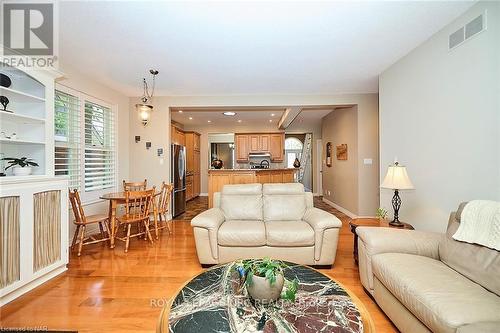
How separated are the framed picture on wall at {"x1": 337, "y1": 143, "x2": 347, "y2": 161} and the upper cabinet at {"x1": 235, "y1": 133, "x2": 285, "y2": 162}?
7.89 ft

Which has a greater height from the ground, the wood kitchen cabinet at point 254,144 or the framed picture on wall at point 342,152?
the wood kitchen cabinet at point 254,144

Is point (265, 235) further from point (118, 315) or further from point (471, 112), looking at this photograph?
point (471, 112)

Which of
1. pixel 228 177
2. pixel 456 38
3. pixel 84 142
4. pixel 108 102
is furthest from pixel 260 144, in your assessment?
pixel 456 38

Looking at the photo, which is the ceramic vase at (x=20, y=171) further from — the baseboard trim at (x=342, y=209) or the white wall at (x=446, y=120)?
the baseboard trim at (x=342, y=209)

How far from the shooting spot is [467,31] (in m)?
2.14

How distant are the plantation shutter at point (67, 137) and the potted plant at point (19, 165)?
0.94 metres

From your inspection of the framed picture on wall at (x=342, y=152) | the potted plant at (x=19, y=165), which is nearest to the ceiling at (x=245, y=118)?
the framed picture on wall at (x=342, y=152)

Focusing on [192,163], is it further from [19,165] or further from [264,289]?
[264,289]

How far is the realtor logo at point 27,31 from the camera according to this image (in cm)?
212

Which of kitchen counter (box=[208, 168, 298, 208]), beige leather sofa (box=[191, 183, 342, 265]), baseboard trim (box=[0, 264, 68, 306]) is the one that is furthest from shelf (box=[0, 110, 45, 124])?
kitchen counter (box=[208, 168, 298, 208])

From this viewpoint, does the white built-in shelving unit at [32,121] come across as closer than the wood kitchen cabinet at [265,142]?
Yes

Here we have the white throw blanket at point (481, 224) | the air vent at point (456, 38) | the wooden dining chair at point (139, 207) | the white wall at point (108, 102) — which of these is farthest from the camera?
the white wall at point (108, 102)

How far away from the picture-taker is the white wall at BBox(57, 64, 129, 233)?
11.6 ft

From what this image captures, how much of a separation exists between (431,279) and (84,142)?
479cm
